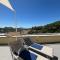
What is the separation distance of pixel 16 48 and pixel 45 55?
2.08 feet

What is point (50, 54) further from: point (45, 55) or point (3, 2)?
point (3, 2)

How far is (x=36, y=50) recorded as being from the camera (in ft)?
9.05

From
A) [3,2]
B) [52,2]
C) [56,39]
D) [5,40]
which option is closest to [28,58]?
[3,2]

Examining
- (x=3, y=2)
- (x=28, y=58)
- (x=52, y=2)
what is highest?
(x=52, y=2)

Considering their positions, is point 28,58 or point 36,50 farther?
point 36,50

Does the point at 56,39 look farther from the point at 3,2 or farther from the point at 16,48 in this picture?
the point at 16,48

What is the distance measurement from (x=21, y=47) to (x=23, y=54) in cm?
21

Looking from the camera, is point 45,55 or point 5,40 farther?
point 5,40

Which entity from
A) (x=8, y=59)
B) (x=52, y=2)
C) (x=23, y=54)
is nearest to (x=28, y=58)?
(x=23, y=54)

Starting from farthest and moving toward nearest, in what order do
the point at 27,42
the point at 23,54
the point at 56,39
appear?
1. the point at 56,39
2. the point at 27,42
3. the point at 23,54

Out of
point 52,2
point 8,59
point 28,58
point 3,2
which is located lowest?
point 8,59

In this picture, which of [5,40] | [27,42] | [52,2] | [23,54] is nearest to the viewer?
[23,54]

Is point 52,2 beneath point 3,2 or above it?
above

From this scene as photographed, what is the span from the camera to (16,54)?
2770mm
